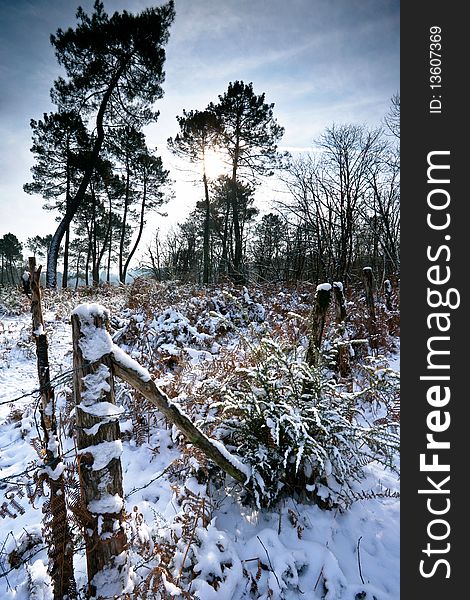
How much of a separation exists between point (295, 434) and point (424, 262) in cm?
156

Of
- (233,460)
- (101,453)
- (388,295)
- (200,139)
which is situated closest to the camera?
(101,453)

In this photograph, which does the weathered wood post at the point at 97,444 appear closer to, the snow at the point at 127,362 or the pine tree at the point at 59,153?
the snow at the point at 127,362

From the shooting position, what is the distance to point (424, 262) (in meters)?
1.78

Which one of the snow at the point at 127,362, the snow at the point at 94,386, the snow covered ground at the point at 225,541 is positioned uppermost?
the snow at the point at 127,362

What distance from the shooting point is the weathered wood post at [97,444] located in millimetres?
1521

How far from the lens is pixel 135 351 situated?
559cm

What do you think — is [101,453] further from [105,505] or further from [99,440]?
[105,505]

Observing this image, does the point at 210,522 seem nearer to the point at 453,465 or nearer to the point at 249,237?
the point at 453,465

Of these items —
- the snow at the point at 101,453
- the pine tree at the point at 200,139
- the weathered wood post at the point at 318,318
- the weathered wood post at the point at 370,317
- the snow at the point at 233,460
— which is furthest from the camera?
the pine tree at the point at 200,139

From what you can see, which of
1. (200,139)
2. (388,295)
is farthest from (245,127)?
(388,295)

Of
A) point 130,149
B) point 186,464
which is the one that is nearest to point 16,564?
point 186,464

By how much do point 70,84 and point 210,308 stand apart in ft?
32.9

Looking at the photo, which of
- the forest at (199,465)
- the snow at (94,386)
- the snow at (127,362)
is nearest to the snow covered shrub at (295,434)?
the forest at (199,465)

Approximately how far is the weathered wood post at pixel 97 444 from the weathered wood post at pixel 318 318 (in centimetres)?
197
